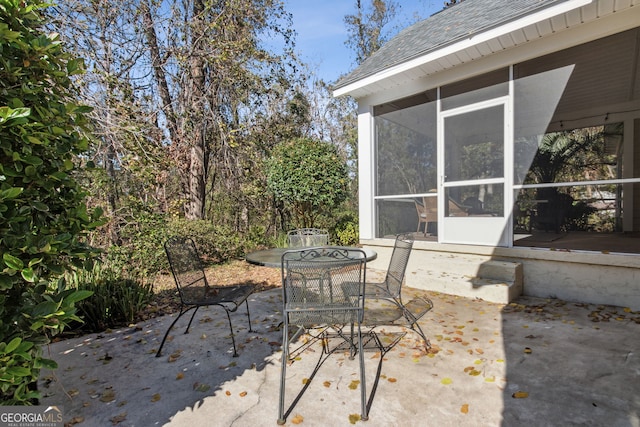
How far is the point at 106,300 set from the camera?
3.40m

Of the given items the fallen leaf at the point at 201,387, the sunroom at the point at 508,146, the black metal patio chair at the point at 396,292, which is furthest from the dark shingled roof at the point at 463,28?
the fallen leaf at the point at 201,387

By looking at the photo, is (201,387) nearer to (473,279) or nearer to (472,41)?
(473,279)

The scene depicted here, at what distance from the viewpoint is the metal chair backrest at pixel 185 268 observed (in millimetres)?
2816

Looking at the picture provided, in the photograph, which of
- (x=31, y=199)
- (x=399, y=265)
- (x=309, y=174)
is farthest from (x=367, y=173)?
(x=31, y=199)

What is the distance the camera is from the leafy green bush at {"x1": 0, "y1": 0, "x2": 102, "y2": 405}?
46.7 inches

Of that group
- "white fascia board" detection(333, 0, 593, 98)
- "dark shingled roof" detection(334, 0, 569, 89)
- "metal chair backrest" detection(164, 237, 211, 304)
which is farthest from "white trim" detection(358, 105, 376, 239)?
"metal chair backrest" detection(164, 237, 211, 304)

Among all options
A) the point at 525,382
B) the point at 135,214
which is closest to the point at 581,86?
the point at 525,382

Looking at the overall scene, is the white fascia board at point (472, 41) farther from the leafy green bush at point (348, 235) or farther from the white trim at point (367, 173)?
the leafy green bush at point (348, 235)

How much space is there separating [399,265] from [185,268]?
208cm

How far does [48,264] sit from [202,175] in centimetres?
697

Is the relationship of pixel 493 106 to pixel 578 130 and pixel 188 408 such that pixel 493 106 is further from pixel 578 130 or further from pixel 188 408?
pixel 188 408

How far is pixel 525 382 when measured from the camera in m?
2.15
